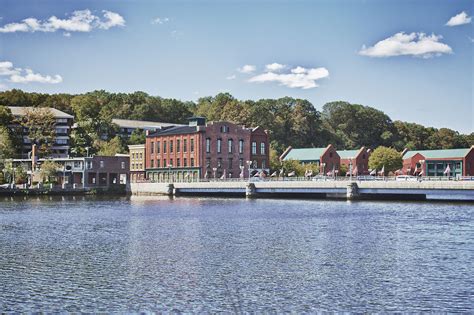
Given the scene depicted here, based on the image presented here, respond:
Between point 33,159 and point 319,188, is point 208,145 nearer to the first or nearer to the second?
point 33,159

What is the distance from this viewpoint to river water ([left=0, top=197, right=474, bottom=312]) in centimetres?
3108

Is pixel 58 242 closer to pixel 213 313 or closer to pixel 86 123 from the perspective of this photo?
pixel 213 313

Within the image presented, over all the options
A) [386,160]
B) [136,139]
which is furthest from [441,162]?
[136,139]

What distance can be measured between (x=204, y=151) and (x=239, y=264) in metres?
105

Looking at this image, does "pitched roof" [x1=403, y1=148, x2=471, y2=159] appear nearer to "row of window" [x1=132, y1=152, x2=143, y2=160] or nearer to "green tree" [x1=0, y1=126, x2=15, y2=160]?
"row of window" [x1=132, y1=152, x2=143, y2=160]

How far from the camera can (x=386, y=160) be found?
174 metres

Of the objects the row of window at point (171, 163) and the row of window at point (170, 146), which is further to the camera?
the row of window at point (170, 146)

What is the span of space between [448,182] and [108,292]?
66.9 meters

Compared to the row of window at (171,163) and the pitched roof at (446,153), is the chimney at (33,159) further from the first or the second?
the pitched roof at (446,153)

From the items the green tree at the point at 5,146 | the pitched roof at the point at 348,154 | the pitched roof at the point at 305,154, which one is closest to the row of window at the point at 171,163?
the green tree at the point at 5,146

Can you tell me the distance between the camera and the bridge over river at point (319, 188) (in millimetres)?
92125

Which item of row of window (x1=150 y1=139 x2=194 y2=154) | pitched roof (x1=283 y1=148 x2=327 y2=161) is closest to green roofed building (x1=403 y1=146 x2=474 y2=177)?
pitched roof (x1=283 y1=148 x2=327 y2=161)

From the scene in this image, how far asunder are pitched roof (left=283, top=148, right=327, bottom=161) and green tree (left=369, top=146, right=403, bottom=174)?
14.1 metres

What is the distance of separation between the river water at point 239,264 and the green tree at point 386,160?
10366cm
